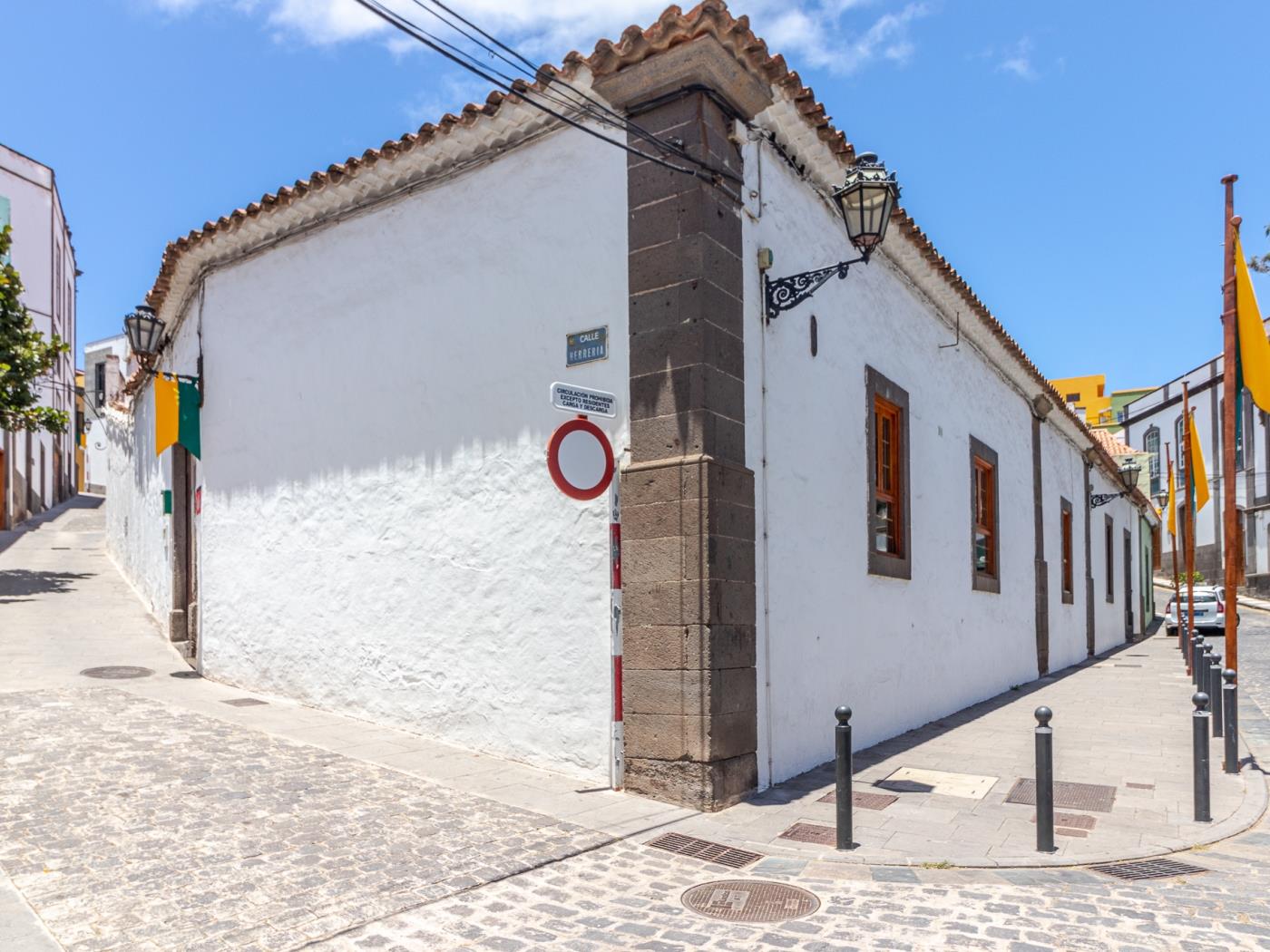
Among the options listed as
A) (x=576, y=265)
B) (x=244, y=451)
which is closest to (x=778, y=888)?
(x=576, y=265)

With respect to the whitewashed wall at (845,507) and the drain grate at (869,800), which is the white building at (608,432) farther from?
the drain grate at (869,800)

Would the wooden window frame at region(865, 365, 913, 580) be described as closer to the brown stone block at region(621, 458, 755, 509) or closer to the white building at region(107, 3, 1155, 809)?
the white building at region(107, 3, 1155, 809)

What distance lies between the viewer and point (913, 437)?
9961 millimetres

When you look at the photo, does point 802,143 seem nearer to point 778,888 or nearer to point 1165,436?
point 778,888

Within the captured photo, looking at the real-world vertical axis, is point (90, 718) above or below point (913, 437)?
below

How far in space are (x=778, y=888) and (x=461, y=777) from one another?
2592 mm

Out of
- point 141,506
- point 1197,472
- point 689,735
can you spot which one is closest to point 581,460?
point 689,735

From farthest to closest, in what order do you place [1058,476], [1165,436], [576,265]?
[1165,436]
[1058,476]
[576,265]

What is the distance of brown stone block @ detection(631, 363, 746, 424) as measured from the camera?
6.08m

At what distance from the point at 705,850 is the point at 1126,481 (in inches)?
811

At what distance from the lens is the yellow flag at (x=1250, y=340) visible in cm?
767

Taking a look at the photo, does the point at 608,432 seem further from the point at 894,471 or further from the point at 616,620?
the point at 894,471

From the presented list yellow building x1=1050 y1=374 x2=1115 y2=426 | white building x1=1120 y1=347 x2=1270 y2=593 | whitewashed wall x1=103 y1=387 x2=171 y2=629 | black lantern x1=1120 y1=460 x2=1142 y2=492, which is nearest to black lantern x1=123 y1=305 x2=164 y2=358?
whitewashed wall x1=103 y1=387 x2=171 y2=629

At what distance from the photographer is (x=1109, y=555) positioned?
2398 centimetres
